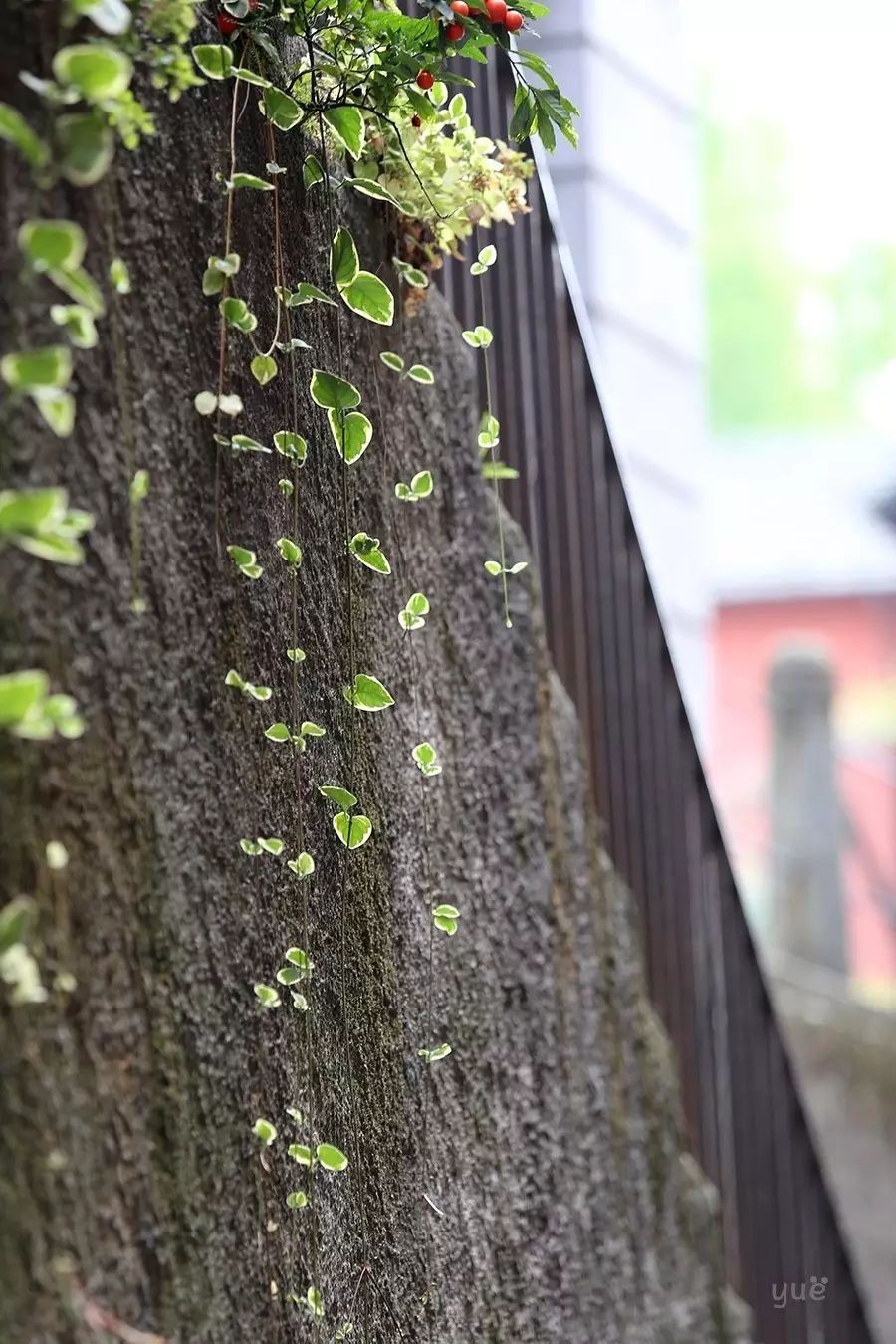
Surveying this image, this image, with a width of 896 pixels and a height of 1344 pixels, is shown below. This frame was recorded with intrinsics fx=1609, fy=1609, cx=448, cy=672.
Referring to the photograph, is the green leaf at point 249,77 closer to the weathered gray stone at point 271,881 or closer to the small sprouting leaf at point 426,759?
the weathered gray stone at point 271,881

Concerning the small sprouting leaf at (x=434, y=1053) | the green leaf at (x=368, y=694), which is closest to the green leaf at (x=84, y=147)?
the green leaf at (x=368, y=694)

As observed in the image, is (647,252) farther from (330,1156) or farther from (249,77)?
(330,1156)

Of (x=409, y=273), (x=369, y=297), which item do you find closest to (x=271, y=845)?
(x=369, y=297)

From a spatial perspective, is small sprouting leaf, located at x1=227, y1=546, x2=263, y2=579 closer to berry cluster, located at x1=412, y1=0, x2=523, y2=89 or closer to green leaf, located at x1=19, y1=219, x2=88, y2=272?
green leaf, located at x1=19, y1=219, x2=88, y2=272

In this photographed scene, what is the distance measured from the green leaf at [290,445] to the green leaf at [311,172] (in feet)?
1.01

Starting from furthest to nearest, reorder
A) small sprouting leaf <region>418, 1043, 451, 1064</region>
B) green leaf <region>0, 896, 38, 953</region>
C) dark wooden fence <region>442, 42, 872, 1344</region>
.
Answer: dark wooden fence <region>442, 42, 872, 1344</region>
small sprouting leaf <region>418, 1043, 451, 1064</region>
green leaf <region>0, 896, 38, 953</region>

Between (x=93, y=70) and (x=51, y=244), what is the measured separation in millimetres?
130

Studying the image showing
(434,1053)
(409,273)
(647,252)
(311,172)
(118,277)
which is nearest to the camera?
(118,277)

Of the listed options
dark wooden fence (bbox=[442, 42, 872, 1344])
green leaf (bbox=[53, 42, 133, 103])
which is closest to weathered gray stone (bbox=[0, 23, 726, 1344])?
green leaf (bbox=[53, 42, 133, 103])

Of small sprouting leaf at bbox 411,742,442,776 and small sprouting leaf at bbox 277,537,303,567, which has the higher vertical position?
small sprouting leaf at bbox 277,537,303,567

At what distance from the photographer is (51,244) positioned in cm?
116

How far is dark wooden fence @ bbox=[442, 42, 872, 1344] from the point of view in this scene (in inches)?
111

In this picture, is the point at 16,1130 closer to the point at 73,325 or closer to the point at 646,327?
the point at 73,325

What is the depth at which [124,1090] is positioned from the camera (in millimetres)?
1348
